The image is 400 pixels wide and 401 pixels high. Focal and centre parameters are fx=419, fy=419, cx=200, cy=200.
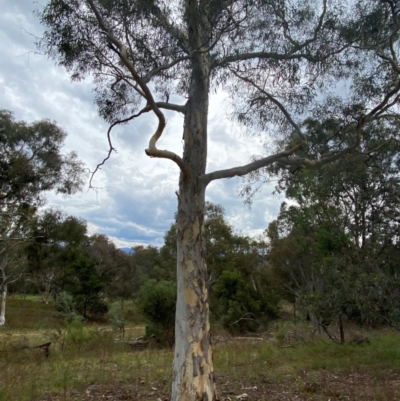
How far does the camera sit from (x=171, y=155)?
4.52m

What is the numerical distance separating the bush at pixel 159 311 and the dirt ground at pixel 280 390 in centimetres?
580

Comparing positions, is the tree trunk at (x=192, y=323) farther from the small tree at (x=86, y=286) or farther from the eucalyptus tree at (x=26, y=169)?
the small tree at (x=86, y=286)

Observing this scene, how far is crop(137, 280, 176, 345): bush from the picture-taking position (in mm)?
12070

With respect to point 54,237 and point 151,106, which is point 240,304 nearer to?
point 54,237

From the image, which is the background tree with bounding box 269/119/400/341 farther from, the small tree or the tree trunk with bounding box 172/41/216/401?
the small tree

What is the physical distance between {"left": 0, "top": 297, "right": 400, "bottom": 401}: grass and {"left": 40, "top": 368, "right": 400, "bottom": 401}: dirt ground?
0.6 inches

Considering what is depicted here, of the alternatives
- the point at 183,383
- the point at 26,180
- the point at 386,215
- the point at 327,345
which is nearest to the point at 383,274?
the point at 386,215

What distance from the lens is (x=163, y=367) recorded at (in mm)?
7242

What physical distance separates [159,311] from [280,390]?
7.01 meters

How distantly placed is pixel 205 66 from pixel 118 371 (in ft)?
16.4

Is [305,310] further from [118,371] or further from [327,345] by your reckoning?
[118,371]

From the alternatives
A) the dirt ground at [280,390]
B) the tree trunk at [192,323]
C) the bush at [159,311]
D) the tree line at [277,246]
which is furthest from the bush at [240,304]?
the tree trunk at [192,323]

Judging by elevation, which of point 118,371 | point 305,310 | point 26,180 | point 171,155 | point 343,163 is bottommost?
point 118,371

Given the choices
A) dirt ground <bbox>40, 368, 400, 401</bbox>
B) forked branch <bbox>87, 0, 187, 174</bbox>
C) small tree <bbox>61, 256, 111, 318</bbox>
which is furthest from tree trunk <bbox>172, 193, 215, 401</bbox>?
small tree <bbox>61, 256, 111, 318</bbox>
